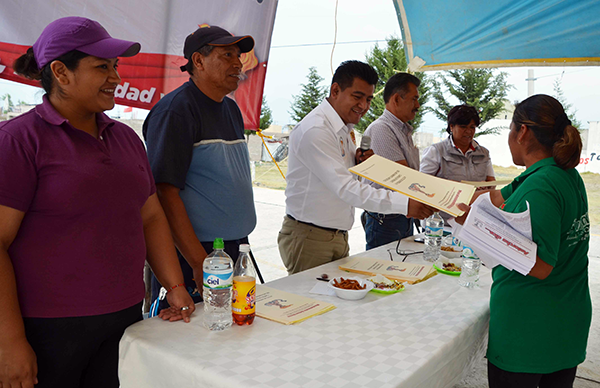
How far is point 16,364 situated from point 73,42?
81 cm

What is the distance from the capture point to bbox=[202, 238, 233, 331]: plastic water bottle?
3.95 feet

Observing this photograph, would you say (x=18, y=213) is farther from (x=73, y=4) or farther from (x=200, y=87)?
(x=73, y=4)

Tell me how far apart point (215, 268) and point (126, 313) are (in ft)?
0.92

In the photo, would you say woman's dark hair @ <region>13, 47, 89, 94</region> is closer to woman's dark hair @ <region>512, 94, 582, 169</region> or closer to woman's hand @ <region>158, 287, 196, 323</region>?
woman's hand @ <region>158, 287, 196, 323</region>

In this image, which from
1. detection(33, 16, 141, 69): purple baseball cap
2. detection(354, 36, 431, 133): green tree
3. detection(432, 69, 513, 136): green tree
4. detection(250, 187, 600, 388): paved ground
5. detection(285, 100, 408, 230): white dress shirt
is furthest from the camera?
detection(354, 36, 431, 133): green tree

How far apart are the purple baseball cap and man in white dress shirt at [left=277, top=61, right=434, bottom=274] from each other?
109 centimetres

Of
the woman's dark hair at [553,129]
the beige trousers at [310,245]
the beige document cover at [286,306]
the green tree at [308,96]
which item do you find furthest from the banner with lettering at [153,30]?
the green tree at [308,96]

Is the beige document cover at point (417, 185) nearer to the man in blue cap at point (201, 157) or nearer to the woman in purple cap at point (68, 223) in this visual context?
the man in blue cap at point (201, 157)

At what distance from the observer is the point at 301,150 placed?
84.7 inches

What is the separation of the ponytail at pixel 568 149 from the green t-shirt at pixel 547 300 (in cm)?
2

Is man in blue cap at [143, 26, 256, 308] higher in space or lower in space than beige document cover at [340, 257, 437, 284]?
higher

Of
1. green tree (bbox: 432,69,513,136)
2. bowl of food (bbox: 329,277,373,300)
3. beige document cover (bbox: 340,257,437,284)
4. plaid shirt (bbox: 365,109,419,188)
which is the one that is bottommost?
beige document cover (bbox: 340,257,437,284)

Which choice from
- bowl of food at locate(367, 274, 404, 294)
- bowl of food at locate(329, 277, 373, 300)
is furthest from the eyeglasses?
bowl of food at locate(329, 277, 373, 300)

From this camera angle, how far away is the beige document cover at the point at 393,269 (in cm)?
180
